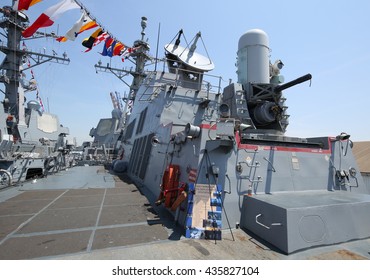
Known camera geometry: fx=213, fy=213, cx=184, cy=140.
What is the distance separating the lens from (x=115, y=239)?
10.6ft

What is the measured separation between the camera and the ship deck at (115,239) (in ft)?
9.37

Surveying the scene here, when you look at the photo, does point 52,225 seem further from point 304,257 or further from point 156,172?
point 304,257

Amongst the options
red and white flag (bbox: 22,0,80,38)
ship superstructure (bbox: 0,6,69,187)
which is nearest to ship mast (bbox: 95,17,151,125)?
ship superstructure (bbox: 0,6,69,187)

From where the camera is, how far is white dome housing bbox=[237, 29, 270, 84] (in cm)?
773

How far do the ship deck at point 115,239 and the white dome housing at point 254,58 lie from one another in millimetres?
5660

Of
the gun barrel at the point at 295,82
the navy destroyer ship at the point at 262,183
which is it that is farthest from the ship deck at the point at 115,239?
the gun barrel at the point at 295,82

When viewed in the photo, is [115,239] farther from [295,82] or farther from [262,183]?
[295,82]

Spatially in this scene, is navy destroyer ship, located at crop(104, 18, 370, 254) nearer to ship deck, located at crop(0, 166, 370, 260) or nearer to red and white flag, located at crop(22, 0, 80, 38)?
ship deck, located at crop(0, 166, 370, 260)

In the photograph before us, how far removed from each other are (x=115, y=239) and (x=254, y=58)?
291 inches

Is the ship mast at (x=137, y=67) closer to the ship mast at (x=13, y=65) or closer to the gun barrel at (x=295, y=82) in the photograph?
the ship mast at (x=13, y=65)

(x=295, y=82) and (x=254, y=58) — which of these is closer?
(x=295, y=82)

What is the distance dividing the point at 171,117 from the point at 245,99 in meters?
2.69

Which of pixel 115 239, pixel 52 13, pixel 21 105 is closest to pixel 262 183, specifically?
pixel 115 239

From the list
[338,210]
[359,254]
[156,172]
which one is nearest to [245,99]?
[156,172]
